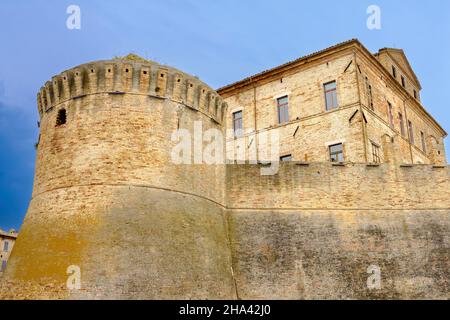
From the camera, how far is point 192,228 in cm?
1344

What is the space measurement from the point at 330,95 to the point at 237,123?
5972mm

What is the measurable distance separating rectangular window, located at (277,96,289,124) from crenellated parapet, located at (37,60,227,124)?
10983 mm

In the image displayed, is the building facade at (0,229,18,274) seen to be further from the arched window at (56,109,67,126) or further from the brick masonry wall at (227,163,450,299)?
the brick masonry wall at (227,163,450,299)

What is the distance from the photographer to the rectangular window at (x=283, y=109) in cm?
2508

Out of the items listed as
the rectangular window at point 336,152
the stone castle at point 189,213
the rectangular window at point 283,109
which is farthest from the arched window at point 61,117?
the rectangular window at point 283,109

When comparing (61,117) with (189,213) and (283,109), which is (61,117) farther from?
(283,109)

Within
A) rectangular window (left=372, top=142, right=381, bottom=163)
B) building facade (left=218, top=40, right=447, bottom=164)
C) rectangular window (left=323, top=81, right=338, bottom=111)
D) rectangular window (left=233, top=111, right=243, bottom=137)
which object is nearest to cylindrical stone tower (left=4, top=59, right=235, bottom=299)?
building facade (left=218, top=40, right=447, bottom=164)

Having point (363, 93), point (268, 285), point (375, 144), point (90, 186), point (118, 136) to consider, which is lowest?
point (268, 285)

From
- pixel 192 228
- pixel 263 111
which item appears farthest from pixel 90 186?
pixel 263 111

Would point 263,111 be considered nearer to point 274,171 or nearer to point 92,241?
point 274,171

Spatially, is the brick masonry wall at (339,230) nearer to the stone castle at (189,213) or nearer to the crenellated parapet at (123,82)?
the stone castle at (189,213)

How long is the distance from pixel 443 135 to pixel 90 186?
2910 cm

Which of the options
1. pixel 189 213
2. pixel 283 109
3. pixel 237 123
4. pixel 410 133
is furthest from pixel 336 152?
pixel 189 213

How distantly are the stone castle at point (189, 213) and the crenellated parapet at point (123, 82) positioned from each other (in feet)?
0.11
